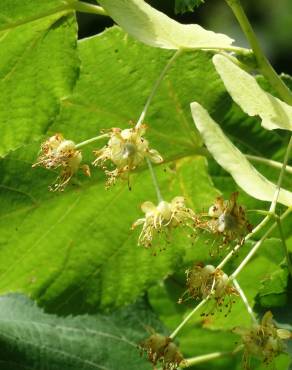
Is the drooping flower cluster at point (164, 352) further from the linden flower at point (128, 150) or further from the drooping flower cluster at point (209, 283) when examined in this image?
the linden flower at point (128, 150)

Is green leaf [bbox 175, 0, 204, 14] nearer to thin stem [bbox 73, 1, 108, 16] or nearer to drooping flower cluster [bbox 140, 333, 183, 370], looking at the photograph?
thin stem [bbox 73, 1, 108, 16]

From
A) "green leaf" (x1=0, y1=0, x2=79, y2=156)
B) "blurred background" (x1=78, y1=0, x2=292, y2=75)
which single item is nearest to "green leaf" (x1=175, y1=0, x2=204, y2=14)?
"green leaf" (x1=0, y1=0, x2=79, y2=156)

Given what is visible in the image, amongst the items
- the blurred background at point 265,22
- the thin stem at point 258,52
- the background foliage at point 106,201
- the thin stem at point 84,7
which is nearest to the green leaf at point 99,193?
the background foliage at point 106,201

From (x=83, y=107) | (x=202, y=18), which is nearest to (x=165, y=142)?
(x=83, y=107)

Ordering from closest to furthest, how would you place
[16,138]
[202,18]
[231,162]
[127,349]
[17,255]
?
[231,162] < [16,138] < [17,255] < [127,349] < [202,18]

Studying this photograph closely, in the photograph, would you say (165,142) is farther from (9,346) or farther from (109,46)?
(9,346)
